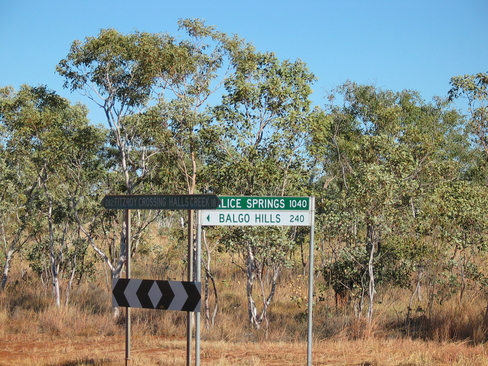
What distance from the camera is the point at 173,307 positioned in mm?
6832

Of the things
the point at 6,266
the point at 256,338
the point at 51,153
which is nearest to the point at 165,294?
the point at 256,338

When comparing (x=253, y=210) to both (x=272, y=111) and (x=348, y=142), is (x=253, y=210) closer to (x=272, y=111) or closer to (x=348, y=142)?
(x=272, y=111)

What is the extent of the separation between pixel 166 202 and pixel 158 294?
3.73ft

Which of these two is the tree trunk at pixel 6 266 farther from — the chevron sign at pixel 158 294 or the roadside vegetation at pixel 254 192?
the chevron sign at pixel 158 294

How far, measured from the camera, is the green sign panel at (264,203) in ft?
24.5

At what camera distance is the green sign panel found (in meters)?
7.48

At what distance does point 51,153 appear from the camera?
1706 centimetres

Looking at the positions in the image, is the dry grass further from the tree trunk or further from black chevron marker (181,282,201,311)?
black chevron marker (181,282,201,311)

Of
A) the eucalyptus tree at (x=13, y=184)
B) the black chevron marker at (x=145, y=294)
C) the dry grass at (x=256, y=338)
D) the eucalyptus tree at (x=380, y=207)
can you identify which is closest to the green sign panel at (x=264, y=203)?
the black chevron marker at (x=145, y=294)

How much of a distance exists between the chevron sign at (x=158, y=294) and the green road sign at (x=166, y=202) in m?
0.91

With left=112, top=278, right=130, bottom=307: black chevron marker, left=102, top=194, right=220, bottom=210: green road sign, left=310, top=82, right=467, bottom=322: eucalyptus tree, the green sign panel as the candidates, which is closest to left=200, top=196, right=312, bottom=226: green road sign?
the green sign panel

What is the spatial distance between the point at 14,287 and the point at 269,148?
12.9 meters

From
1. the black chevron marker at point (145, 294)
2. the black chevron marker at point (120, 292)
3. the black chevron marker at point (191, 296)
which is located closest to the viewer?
the black chevron marker at point (191, 296)

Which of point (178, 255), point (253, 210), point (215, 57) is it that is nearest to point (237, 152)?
point (215, 57)
